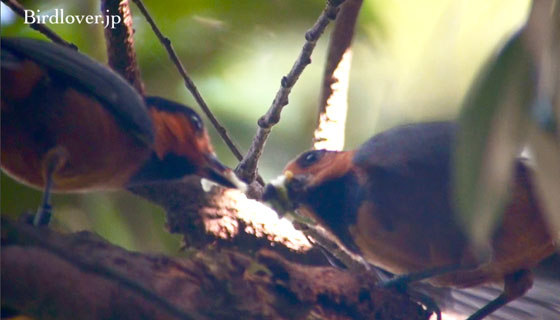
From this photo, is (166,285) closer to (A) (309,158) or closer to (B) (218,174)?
(B) (218,174)

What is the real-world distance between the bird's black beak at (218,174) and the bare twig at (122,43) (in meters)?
0.29

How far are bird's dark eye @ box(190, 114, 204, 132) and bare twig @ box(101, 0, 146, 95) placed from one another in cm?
19

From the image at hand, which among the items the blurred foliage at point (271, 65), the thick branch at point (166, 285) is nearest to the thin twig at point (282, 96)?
the blurred foliage at point (271, 65)

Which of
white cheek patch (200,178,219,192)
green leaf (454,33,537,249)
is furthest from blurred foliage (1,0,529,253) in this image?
green leaf (454,33,537,249)

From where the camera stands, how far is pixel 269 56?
2115mm

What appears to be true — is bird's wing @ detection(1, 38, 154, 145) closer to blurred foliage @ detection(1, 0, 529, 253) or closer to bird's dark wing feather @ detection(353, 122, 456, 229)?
blurred foliage @ detection(1, 0, 529, 253)

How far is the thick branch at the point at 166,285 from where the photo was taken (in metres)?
1.37

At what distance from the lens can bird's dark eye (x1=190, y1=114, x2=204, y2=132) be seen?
1838mm

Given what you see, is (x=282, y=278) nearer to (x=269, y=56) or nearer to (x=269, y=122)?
(x=269, y=122)

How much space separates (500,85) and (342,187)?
761mm

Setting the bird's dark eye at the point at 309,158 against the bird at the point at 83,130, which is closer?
the bird at the point at 83,130

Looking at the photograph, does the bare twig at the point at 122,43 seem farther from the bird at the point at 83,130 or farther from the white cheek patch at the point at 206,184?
the white cheek patch at the point at 206,184

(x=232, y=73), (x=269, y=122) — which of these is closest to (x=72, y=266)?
(x=269, y=122)

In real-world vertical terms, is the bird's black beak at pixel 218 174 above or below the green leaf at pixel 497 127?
above
